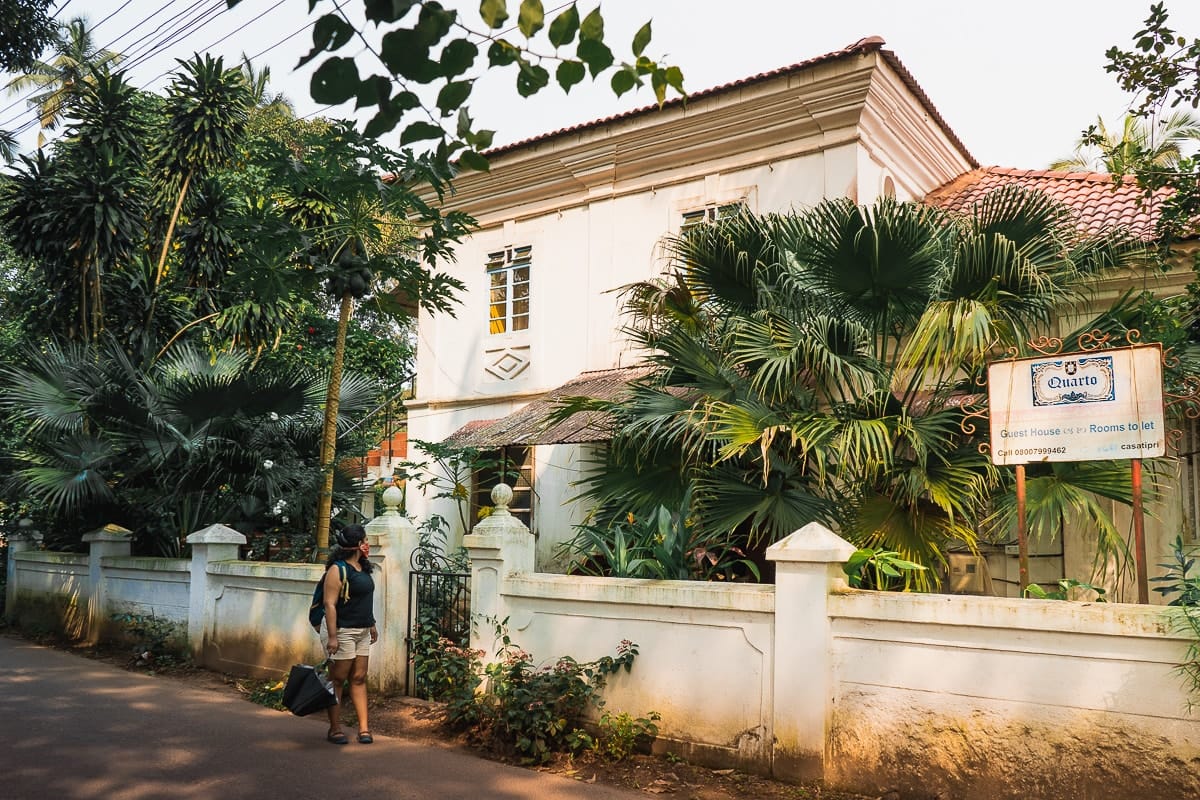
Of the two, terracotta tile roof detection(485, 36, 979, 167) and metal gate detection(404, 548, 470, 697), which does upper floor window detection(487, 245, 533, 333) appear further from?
metal gate detection(404, 548, 470, 697)

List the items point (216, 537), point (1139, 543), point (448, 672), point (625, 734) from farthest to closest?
point (216, 537), point (448, 672), point (625, 734), point (1139, 543)

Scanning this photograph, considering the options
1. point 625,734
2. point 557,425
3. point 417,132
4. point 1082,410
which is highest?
point 417,132

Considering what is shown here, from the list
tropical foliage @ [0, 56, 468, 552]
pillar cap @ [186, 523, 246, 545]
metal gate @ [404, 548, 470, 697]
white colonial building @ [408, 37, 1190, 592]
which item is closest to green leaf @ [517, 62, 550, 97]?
tropical foliage @ [0, 56, 468, 552]

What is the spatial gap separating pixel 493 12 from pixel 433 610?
602cm

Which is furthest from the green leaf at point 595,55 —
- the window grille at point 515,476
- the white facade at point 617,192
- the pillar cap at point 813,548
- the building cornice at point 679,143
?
the window grille at point 515,476

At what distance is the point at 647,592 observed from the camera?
6.94m

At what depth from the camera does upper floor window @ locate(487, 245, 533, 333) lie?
47.4 ft

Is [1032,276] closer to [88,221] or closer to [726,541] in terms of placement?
[726,541]

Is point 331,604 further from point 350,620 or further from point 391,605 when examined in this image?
point 391,605

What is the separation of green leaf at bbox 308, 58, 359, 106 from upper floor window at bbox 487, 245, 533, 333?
10.7m

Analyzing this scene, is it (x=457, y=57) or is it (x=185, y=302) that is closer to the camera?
(x=457, y=57)

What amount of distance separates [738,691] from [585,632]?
1.31 metres

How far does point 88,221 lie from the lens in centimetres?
1377

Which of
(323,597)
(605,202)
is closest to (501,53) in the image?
(323,597)
